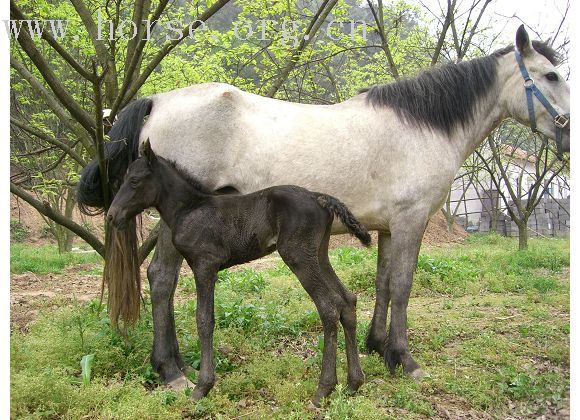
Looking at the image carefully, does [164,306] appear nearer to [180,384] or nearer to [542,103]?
[180,384]

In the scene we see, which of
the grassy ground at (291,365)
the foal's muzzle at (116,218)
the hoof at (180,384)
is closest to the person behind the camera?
the grassy ground at (291,365)

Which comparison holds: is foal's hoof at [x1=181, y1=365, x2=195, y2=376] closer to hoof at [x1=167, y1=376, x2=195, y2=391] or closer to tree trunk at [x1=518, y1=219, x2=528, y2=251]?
hoof at [x1=167, y1=376, x2=195, y2=391]

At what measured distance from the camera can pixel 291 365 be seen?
4.44 m

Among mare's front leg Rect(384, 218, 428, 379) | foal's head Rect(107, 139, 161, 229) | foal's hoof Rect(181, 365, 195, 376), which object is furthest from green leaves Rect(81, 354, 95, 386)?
mare's front leg Rect(384, 218, 428, 379)

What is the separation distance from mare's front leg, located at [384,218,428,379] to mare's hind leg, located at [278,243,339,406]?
0.92 m

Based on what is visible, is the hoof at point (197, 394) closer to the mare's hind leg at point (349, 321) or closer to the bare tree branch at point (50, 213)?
the mare's hind leg at point (349, 321)

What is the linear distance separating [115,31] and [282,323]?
3.38 meters

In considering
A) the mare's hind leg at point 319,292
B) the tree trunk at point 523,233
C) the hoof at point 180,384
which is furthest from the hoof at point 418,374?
the tree trunk at point 523,233

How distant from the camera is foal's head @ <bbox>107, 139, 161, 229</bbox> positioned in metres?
3.74

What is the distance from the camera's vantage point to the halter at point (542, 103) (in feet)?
14.6

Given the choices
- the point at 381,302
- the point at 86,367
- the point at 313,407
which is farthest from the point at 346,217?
the point at 86,367

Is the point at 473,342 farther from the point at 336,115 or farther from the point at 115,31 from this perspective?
the point at 115,31

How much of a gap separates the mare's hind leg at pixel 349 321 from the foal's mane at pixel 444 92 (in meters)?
1.54

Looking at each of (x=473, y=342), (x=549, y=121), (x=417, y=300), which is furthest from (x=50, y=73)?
(x=417, y=300)
